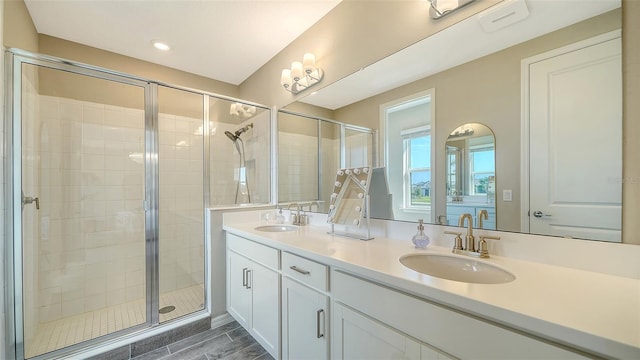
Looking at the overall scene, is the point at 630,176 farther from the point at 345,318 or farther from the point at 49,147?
the point at 49,147

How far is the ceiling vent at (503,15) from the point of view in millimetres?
1059

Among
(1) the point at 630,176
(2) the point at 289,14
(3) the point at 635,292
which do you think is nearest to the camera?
(3) the point at 635,292

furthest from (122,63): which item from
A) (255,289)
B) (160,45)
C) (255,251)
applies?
(255,289)

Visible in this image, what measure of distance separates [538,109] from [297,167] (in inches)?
69.6

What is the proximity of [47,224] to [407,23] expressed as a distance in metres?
3.07

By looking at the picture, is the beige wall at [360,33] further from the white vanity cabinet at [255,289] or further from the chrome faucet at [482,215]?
the white vanity cabinet at [255,289]

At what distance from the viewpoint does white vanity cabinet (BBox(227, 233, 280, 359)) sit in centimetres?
150

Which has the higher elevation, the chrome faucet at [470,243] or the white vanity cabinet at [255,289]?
the chrome faucet at [470,243]

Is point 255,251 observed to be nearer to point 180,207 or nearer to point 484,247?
point 180,207

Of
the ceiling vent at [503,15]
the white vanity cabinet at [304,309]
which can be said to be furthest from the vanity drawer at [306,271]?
the ceiling vent at [503,15]

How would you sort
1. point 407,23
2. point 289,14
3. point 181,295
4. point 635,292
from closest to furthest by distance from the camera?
point 635,292, point 407,23, point 289,14, point 181,295

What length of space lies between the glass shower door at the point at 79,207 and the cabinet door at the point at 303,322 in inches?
54.2

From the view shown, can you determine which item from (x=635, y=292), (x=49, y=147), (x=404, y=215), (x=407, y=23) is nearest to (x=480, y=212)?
(x=404, y=215)

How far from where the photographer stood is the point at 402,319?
87cm
